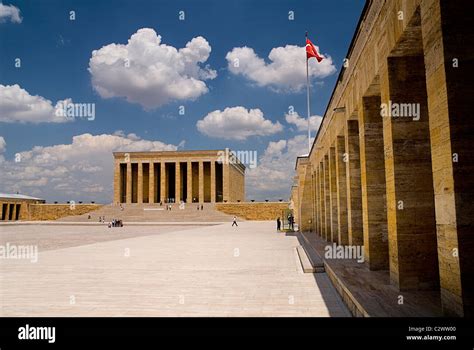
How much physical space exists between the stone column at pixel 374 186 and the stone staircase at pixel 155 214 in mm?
46992

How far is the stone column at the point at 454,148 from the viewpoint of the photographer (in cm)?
484

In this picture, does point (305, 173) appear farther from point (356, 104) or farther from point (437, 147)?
point (437, 147)

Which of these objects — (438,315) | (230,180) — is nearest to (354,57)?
(438,315)

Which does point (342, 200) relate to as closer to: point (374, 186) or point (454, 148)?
point (374, 186)

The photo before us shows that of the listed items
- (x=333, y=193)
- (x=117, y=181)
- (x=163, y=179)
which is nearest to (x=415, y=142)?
(x=333, y=193)

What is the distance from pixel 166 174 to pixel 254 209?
20410 mm

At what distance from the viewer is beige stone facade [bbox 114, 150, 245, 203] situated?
70750mm

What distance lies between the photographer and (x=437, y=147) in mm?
5340

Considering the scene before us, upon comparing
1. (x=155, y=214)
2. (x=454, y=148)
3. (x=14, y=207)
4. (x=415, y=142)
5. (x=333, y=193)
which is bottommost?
(x=155, y=214)

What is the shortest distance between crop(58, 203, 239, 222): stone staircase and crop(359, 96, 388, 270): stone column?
4699 centimetres

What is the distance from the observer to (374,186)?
9961mm

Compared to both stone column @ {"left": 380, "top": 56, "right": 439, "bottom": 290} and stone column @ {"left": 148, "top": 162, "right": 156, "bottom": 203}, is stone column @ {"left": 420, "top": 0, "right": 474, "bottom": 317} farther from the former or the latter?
stone column @ {"left": 148, "top": 162, "right": 156, "bottom": 203}

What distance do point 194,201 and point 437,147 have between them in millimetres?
70977

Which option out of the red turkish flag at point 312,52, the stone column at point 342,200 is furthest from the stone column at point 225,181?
the stone column at point 342,200
